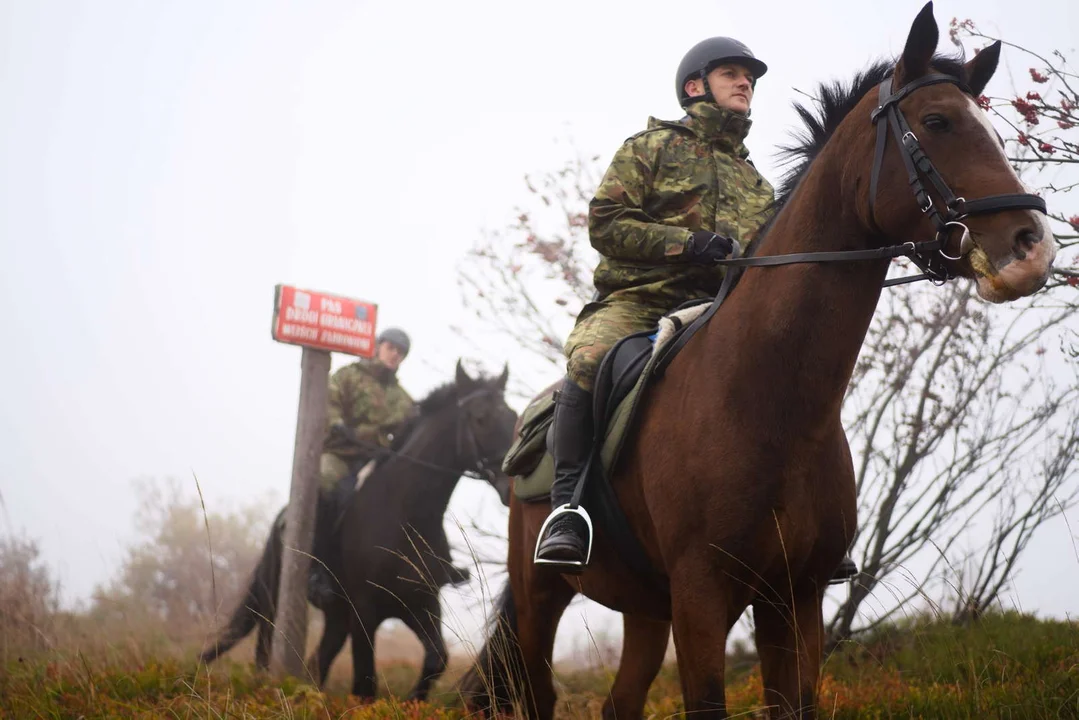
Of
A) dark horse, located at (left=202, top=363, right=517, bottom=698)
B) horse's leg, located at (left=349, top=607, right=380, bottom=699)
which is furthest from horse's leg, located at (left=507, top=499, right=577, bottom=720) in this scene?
dark horse, located at (left=202, top=363, right=517, bottom=698)

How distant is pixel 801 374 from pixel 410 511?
6.85 m

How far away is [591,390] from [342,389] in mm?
7717

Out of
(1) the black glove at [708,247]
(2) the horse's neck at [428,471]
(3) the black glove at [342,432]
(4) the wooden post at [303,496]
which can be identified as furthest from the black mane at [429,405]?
(1) the black glove at [708,247]

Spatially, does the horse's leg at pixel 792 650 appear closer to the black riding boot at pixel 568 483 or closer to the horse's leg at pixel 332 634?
the black riding boot at pixel 568 483

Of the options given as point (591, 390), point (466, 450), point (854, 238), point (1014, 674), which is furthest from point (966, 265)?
point (466, 450)

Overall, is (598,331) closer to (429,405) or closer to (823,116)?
(823,116)

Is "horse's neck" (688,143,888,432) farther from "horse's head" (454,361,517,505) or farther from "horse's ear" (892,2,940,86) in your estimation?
"horse's head" (454,361,517,505)

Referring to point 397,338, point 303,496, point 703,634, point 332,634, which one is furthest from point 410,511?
point 703,634

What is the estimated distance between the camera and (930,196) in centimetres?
343

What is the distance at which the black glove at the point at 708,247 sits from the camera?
4496mm

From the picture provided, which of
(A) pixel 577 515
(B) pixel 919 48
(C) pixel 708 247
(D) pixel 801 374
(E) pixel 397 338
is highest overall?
(E) pixel 397 338

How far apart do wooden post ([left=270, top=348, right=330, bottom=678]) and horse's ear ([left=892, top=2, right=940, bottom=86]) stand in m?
7.55

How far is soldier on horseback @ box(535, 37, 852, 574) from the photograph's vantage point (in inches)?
191

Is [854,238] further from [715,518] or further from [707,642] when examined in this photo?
[707,642]
